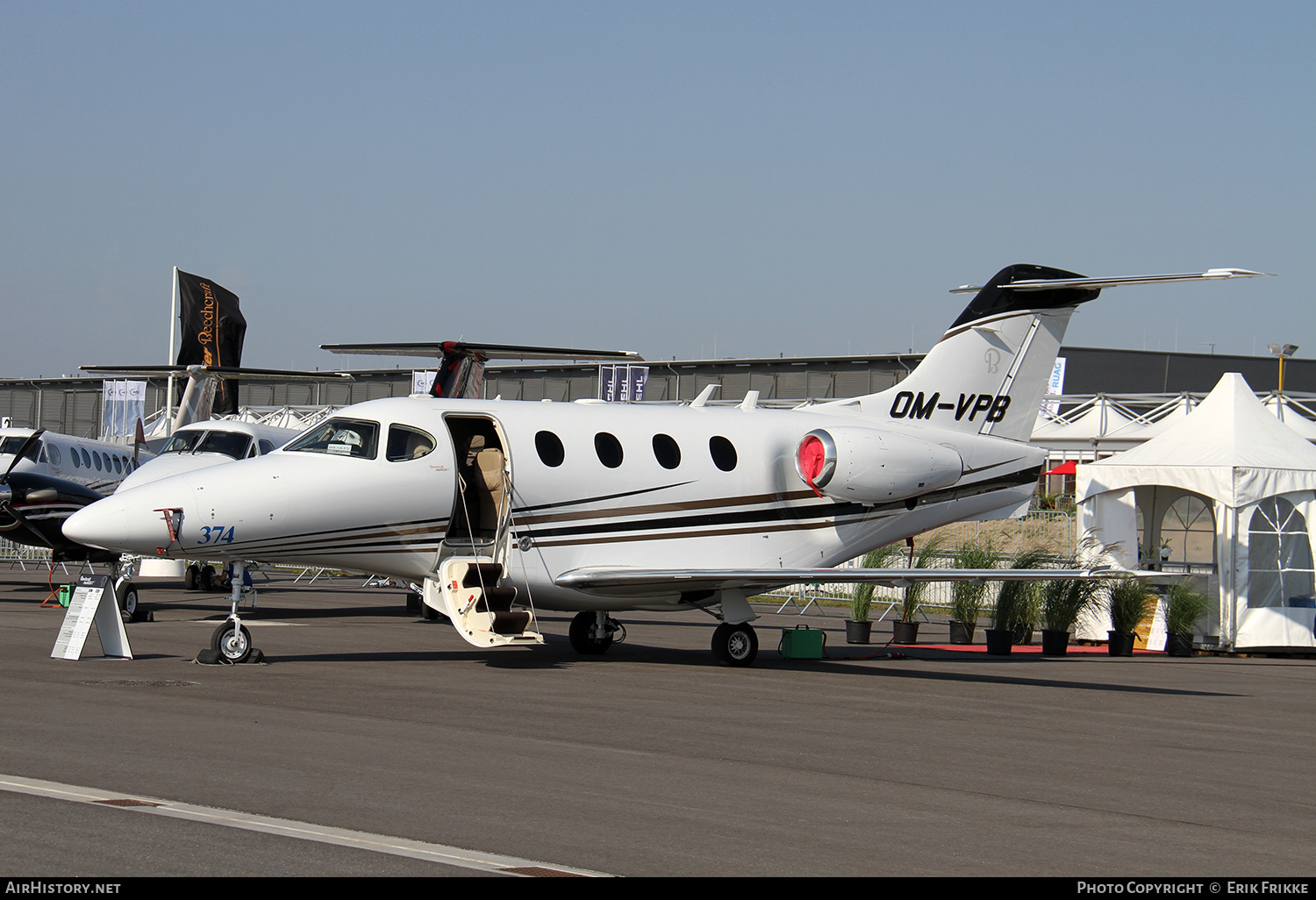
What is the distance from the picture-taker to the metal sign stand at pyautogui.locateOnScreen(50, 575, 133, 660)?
14305mm

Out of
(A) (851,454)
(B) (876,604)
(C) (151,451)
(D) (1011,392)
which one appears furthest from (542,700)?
(C) (151,451)

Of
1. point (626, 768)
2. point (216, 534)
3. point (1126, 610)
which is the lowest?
point (1126, 610)

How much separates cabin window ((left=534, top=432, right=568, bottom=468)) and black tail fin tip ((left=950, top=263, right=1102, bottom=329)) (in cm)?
708

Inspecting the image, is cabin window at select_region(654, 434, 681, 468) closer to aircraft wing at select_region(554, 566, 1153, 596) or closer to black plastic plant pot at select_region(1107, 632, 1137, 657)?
aircraft wing at select_region(554, 566, 1153, 596)

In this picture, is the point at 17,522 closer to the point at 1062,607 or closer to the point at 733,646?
the point at 733,646

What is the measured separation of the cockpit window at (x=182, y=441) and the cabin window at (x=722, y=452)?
10010mm

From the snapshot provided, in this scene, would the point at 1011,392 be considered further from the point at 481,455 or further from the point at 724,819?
the point at 724,819

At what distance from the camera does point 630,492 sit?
16.5m

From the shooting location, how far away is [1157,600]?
861 inches

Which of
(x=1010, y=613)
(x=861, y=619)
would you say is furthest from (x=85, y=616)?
(x=1010, y=613)

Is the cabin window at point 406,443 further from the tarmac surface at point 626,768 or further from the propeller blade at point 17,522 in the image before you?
the propeller blade at point 17,522

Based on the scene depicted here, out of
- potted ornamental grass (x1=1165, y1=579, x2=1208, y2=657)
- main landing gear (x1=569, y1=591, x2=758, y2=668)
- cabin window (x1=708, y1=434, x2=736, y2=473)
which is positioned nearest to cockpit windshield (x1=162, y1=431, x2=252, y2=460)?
cabin window (x1=708, y1=434, x2=736, y2=473)

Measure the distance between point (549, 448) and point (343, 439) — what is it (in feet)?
8.11

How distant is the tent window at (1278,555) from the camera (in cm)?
2191
